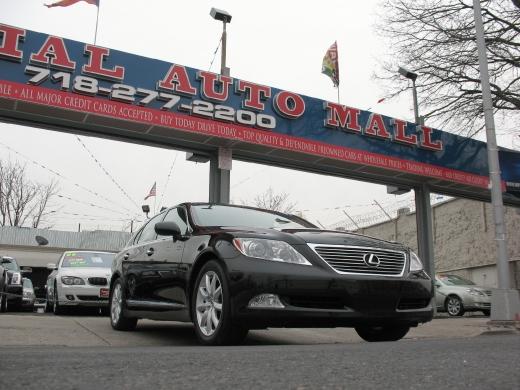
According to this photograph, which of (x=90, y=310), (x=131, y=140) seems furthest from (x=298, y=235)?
(x=90, y=310)

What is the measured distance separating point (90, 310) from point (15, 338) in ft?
29.1

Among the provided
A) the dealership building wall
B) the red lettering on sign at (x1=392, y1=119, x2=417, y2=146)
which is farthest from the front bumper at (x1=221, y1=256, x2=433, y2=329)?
the dealership building wall

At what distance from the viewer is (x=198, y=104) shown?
11062 millimetres

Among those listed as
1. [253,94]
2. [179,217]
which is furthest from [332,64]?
[179,217]

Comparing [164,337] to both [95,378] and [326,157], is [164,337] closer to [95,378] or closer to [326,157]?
[95,378]

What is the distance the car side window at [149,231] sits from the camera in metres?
6.76

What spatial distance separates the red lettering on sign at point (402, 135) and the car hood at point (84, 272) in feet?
25.2

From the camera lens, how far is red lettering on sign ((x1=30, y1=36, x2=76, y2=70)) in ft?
32.0

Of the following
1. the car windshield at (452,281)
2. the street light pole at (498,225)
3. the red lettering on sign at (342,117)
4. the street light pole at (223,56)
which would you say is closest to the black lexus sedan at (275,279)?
the street light pole at (498,225)

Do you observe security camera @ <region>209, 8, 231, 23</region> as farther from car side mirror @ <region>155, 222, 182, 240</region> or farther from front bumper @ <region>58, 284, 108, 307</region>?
car side mirror @ <region>155, 222, 182, 240</region>

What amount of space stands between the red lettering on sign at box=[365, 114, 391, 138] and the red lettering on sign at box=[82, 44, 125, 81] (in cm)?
610

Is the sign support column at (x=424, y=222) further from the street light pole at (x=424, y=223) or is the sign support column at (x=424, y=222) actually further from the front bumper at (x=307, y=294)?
the front bumper at (x=307, y=294)

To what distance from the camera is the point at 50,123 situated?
1084 cm

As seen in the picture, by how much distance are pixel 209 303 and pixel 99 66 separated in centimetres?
666
